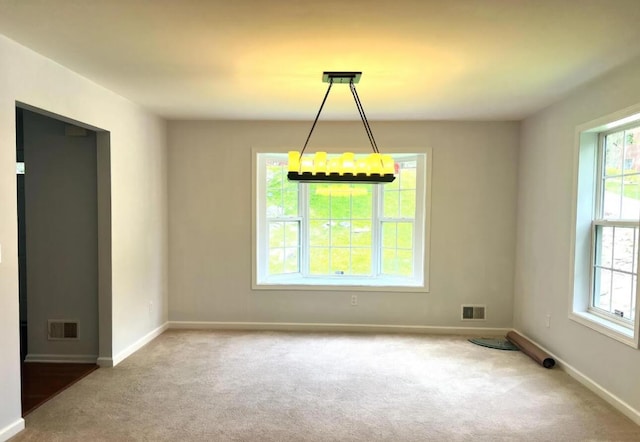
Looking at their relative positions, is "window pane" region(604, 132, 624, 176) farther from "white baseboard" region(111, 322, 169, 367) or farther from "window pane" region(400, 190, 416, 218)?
"white baseboard" region(111, 322, 169, 367)

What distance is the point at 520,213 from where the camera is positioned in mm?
4410

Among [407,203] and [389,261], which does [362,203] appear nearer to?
[407,203]

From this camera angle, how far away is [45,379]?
3.25 metres

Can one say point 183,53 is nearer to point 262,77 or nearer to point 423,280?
point 262,77

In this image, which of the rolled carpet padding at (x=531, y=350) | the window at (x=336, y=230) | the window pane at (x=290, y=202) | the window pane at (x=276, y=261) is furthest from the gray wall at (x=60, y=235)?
the rolled carpet padding at (x=531, y=350)

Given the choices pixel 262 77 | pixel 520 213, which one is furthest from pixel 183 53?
pixel 520 213

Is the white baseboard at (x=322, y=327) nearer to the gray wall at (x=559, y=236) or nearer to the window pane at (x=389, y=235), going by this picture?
the gray wall at (x=559, y=236)

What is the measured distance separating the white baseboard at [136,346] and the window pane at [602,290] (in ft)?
13.8

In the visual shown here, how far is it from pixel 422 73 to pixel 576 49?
0.95m

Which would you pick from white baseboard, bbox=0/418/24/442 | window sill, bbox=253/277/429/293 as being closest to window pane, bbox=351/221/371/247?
window sill, bbox=253/277/429/293

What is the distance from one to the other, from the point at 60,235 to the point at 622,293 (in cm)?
475

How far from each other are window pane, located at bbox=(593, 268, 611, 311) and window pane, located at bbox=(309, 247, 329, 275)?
9.24ft

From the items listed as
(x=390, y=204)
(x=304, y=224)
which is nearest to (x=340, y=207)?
(x=304, y=224)

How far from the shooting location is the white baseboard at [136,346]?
3.53 metres
